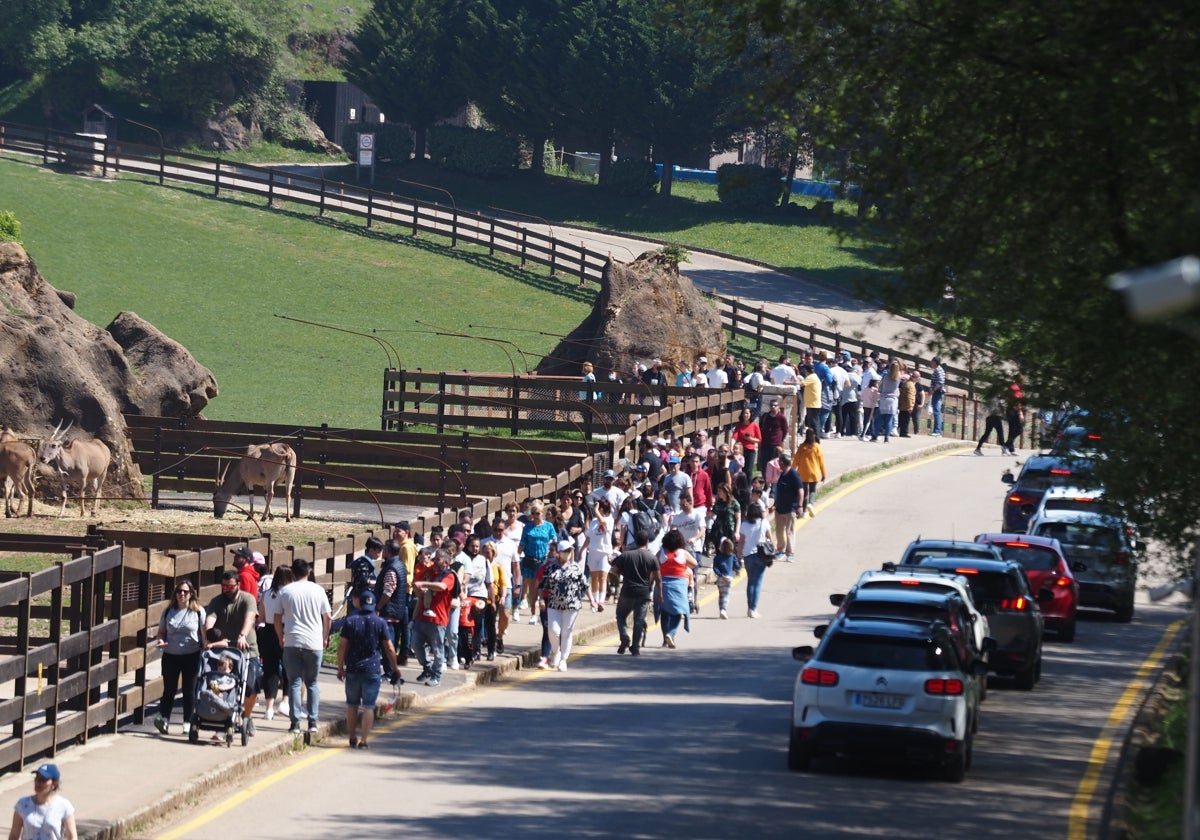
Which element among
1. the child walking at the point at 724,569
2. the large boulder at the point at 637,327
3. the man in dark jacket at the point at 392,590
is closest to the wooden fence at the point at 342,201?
the large boulder at the point at 637,327

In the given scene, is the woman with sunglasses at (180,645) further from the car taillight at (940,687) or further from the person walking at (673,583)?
the person walking at (673,583)

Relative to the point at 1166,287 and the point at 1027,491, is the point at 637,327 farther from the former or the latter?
the point at 1166,287

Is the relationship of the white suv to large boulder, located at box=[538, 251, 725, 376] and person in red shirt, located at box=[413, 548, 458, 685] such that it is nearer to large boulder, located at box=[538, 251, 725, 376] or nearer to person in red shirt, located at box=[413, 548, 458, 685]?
person in red shirt, located at box=[413, 548, 458, 685]

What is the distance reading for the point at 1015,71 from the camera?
13.4 m

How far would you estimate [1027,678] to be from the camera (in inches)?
822

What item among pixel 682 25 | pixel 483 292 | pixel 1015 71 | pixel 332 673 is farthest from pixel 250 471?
pixel 483 292

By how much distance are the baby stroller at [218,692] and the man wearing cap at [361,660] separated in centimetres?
100

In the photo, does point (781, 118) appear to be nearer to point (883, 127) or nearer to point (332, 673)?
point (883, 127)

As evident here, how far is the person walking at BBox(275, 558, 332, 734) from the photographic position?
16266mm

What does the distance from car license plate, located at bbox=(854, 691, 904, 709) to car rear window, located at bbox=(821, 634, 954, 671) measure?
261 millimetres

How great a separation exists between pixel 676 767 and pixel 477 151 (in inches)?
2649

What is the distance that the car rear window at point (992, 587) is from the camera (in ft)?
68.1

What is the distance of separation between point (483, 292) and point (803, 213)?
2712cm

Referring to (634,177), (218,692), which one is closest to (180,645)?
(218,692)
